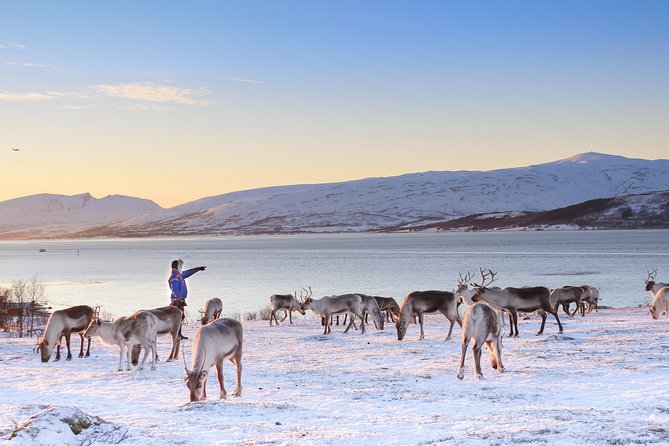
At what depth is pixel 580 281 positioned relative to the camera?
6675cm

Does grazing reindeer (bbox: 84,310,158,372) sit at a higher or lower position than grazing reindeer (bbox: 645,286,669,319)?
higher

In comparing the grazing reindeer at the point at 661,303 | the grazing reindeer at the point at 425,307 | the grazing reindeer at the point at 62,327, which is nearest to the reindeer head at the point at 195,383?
the grazing reindeer at the point at 62,327

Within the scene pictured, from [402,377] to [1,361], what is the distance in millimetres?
12226

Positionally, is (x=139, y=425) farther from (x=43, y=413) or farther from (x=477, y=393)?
(x=477, y=393)

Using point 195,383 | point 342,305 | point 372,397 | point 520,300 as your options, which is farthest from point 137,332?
point 520,300

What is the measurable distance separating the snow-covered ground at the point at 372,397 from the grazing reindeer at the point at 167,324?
2.72ft

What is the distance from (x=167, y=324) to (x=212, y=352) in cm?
582

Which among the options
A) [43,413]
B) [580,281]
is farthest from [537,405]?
[580,281]

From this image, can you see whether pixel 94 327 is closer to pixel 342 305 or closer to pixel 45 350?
pixel 45 350

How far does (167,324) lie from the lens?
18594mm

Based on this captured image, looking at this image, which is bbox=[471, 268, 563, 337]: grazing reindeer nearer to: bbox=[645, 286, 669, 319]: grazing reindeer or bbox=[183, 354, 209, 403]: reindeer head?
bbox=[645, 286, 669, 319]: grazing reindeer

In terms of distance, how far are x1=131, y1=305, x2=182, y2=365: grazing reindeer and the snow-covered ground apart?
0.83 m

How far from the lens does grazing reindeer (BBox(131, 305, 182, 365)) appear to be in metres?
18.1

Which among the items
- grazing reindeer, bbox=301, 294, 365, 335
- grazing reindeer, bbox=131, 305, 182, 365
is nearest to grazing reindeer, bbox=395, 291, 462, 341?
grazing reindeer, bbox=301, 294, 365, 335
